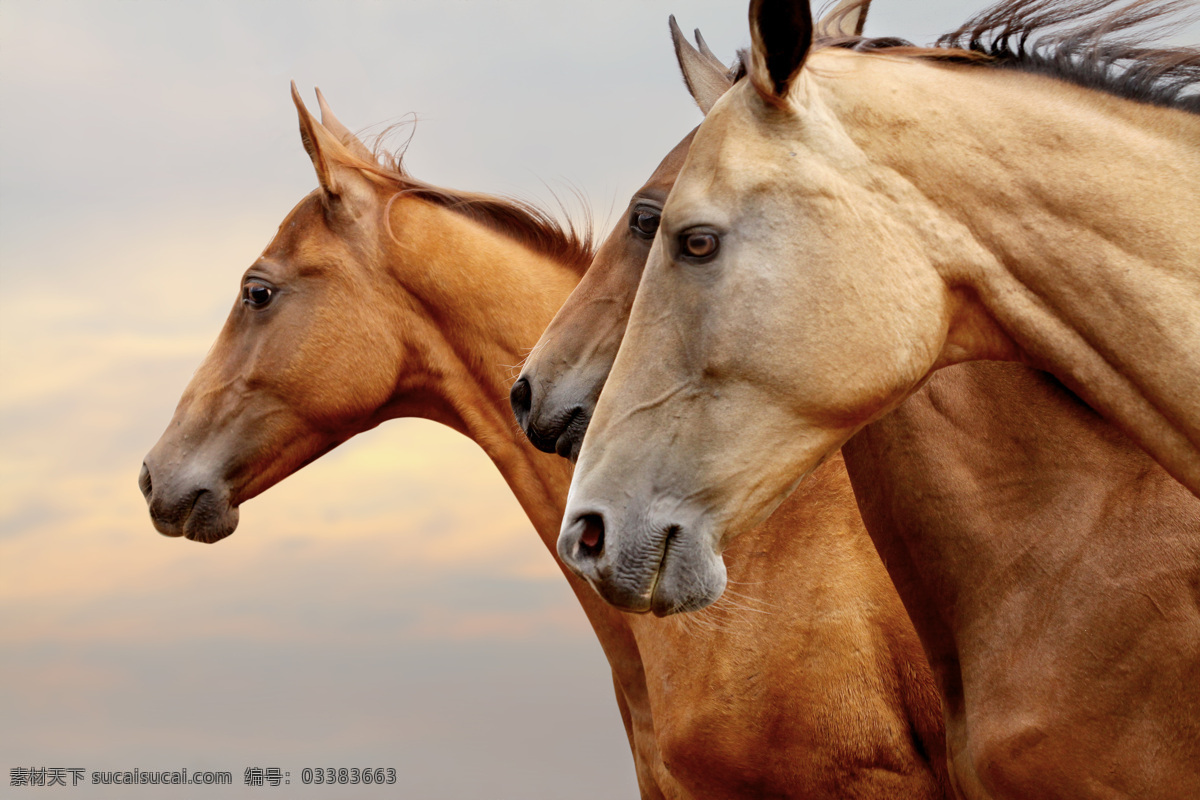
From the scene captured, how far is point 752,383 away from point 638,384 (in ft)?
0.90

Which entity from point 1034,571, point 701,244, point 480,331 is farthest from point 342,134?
point 1034,571

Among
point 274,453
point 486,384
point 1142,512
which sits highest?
point 1142,512


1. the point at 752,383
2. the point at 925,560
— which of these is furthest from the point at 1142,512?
the point at 752,383

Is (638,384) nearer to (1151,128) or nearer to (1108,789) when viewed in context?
(1151,128)

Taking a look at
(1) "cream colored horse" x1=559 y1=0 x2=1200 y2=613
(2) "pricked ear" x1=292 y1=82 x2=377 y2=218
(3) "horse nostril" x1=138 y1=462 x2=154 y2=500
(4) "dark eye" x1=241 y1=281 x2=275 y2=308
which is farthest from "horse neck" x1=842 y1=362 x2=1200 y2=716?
(3) "horse nostril" x1=138 y1=462 x2=154 y2=500

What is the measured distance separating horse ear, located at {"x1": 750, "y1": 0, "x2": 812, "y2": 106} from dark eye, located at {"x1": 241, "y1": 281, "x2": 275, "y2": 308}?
325cm

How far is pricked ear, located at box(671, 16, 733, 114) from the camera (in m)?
3.80

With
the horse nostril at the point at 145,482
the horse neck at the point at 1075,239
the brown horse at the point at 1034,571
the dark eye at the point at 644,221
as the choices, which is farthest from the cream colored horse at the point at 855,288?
the horse nostril at the point at 145,482

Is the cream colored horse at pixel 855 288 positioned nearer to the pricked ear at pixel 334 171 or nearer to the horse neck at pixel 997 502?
the horse neck at pixel 997 502

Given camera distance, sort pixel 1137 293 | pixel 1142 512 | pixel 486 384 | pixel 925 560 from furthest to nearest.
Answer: pixel 486 384 < pixel 925 560 < pixel 1142 512 < pixel 1137 293

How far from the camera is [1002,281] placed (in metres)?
2.48

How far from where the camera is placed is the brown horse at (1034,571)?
9.47ft

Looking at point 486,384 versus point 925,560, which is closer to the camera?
point 925,560

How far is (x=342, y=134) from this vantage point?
5.68 m
